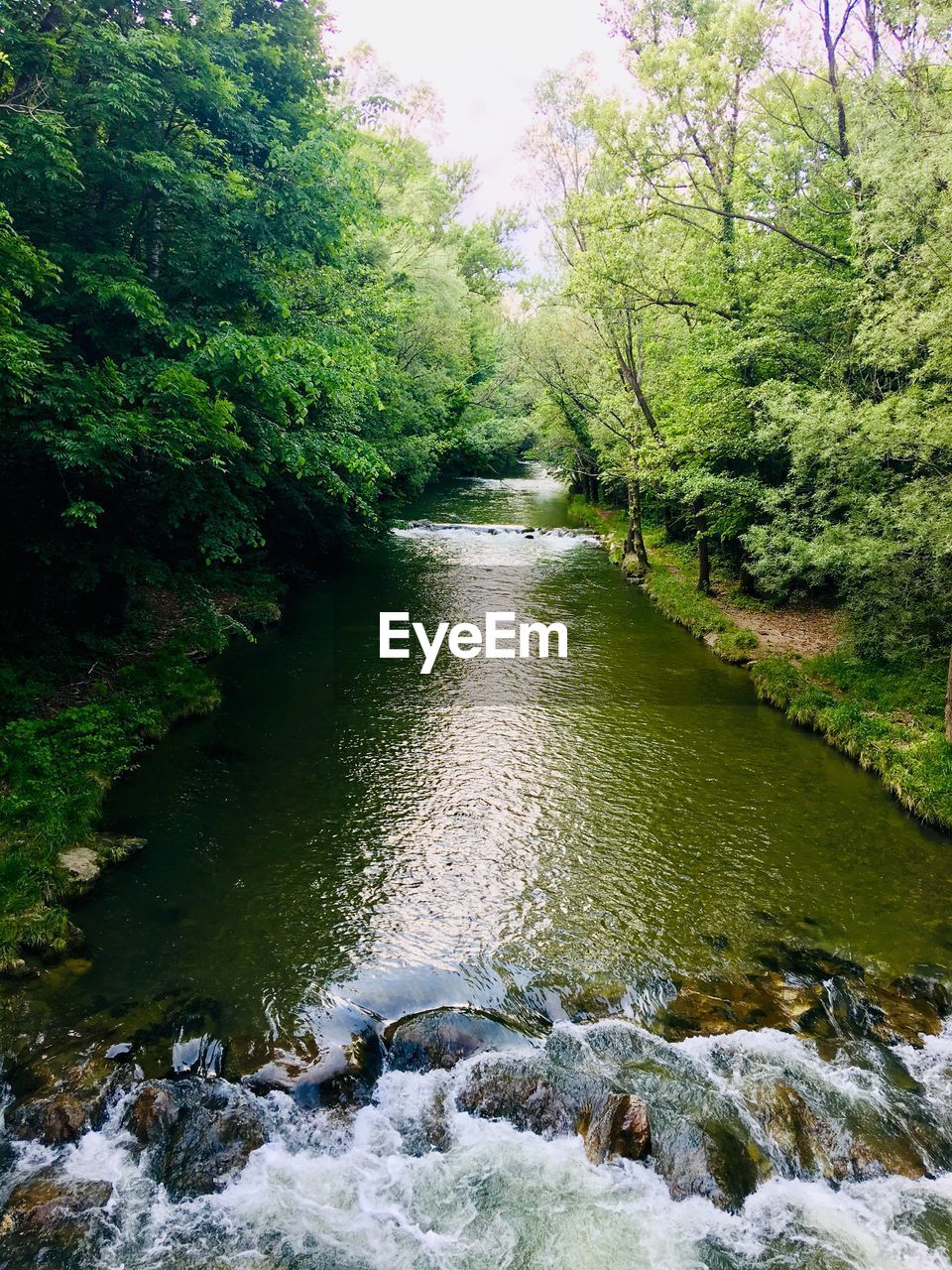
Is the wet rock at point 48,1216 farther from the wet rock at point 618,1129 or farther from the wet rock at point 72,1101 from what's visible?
the wet rock at point 618,1129

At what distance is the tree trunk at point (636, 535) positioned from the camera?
26.2 m

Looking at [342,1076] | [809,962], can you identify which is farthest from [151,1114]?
[809,962]

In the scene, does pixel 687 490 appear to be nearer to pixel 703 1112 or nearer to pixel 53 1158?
pixel 703 1112

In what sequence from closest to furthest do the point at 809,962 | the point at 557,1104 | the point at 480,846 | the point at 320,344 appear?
the point at 557,1104 → the point at 809,962 → the point at 480,846 → the point at 320,344

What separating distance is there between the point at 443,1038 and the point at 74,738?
24.8ft

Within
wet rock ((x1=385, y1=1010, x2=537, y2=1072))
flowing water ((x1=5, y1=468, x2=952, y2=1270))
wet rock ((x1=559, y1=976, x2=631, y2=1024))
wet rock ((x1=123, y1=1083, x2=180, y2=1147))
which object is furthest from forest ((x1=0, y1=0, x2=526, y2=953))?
wet rock ((x1=559, y1=976, x2=631, y2=1024))

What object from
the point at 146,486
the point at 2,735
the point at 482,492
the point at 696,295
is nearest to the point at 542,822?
the point at 2,735

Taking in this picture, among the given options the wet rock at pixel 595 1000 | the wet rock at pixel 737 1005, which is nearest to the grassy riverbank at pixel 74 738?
the wet rock at pixel 595 1000

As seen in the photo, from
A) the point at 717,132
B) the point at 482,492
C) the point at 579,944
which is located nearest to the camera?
the point at 579,944

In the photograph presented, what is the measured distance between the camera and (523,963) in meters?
8.39

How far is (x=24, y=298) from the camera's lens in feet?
34.3

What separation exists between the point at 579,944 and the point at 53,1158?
552 centimetres

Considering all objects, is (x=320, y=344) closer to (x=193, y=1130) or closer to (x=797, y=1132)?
(x=193, y=1130)

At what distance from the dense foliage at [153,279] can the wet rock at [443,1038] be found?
8.06m
